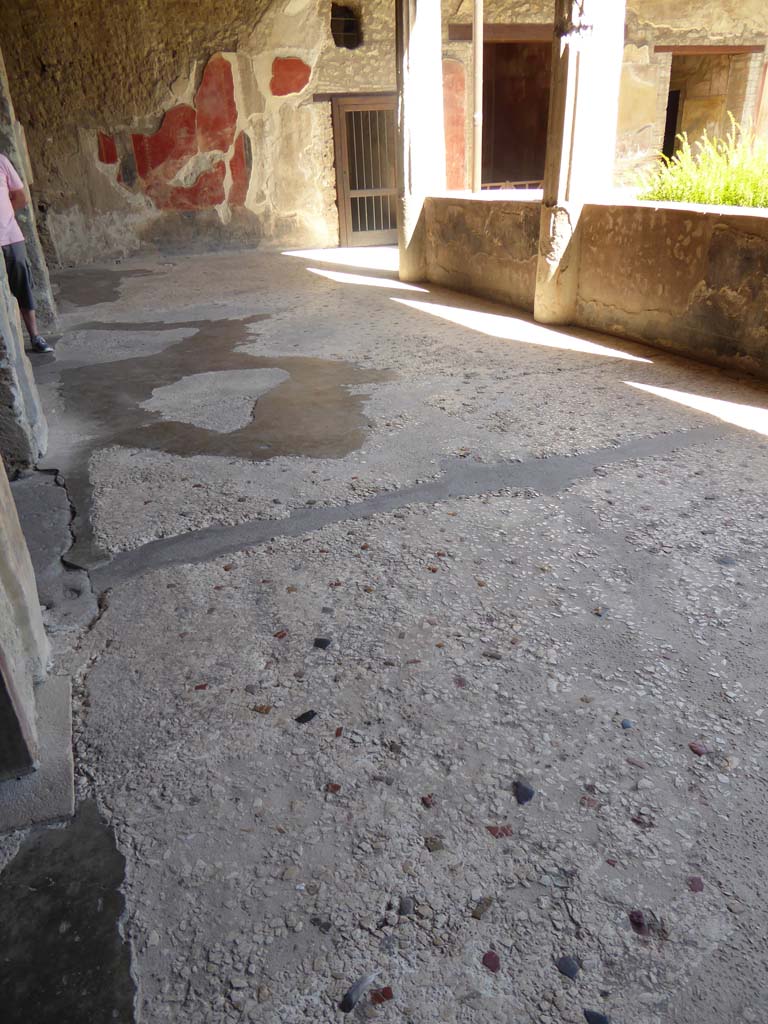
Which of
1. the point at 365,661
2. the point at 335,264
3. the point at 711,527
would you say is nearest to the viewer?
the point at 365,661

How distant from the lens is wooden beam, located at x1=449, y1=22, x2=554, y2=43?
9.76 metres

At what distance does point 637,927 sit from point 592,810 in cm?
24

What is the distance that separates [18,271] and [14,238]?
0.22 metres

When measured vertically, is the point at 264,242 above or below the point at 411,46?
below

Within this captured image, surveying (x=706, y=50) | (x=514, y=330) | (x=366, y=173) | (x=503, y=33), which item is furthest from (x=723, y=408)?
(x=706, y=50)

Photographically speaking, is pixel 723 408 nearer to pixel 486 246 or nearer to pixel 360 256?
pixel 486 246

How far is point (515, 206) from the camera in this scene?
5652 millimetres

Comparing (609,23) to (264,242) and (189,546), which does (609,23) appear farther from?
(264,242)

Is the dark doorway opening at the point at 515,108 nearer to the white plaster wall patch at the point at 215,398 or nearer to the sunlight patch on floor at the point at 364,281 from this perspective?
the sunlight patch on floor at the point at 364,281

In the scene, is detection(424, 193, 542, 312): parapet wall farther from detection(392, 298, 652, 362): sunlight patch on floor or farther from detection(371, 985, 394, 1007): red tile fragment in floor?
detection(371, 985, 394, 1007): red tile fragment in floor

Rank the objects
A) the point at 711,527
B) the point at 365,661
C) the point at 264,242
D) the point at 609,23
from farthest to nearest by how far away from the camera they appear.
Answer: the point at 264,242 < the point at 609,23 < the point at 711,527 < the point at 365,661

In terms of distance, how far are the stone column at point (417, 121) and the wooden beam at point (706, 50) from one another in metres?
5.73

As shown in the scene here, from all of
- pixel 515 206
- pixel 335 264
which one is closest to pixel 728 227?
pixel 515 206

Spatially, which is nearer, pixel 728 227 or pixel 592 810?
pixel 592 810
